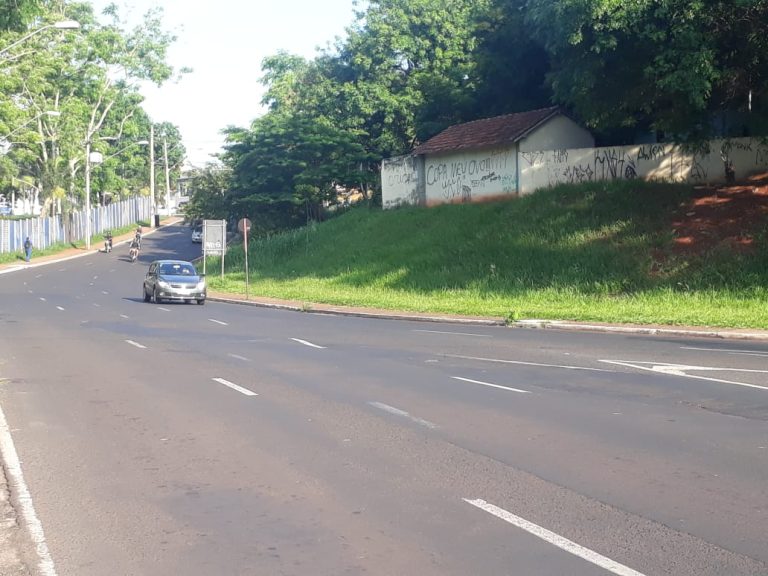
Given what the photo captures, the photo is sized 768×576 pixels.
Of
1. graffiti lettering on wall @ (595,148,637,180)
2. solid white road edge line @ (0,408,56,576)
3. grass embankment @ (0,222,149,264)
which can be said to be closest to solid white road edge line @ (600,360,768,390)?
solid white road edge line @ (0,408,56,576)

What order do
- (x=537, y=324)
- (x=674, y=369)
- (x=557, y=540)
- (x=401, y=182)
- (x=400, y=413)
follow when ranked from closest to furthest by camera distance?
(x=557, y=540) → (x=400, y=413) → (x=674, y=369) → (x=537, y=324) → (x=401, y=182)

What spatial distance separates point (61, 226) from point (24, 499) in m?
78.7

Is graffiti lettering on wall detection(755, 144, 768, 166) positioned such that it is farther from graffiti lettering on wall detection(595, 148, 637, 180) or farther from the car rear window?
the car rear window

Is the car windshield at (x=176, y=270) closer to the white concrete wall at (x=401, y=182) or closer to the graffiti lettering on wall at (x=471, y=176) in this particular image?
the graffiti lettering on wall at (x=471, y=176)

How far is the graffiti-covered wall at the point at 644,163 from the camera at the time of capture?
126 ft

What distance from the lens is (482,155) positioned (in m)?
45.7

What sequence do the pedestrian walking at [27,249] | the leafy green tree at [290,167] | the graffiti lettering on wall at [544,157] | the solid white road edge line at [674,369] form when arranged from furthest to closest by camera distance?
the pedestrian walking at [27,249] → the leafy green tree at [290,167] → the graffiti lettering on wall at [544,157] → the solid white road edge line at [674,369]

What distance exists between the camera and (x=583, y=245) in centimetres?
3447

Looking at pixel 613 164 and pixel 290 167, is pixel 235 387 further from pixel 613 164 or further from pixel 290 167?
pixel 290 167

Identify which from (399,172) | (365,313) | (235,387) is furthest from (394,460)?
(399,172)

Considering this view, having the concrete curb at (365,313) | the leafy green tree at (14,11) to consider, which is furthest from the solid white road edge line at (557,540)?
the concrete curb at (365,313)

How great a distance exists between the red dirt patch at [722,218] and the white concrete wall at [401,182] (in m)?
17.2

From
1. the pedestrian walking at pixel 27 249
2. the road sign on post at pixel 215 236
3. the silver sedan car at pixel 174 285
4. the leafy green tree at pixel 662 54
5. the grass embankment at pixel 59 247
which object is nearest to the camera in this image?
the leafy green tree at pixel 662 54

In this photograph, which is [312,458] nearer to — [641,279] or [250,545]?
[250,545]
